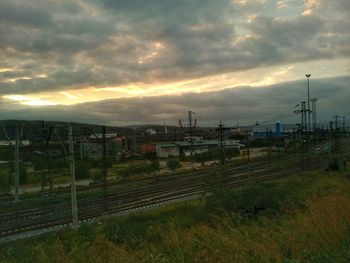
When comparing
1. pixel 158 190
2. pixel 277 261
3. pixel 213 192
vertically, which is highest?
pixel 277 261

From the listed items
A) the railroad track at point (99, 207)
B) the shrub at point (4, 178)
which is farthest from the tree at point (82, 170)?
the railroad track at point (99, 207)

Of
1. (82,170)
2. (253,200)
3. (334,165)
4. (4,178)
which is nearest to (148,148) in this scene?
(82,170)

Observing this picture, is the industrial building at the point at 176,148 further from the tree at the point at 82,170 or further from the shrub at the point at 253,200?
the shrub at the point at 253,200

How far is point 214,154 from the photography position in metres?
84.4

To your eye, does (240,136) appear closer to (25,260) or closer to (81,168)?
(81,168)

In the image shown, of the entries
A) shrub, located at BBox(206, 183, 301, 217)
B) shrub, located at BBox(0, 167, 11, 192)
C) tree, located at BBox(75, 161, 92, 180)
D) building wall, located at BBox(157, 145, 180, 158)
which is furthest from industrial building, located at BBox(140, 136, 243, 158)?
shrub, located at BBox(206, 183, 301, 217)

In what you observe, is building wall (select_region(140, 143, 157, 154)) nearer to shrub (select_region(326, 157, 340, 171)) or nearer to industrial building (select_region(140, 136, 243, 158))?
industrial building (select_region(140, 136, 243, 158))

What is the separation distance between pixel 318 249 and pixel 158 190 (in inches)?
1404

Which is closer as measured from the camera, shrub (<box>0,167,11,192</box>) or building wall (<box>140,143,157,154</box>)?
shrub (<box>0,167,11,192</box>)

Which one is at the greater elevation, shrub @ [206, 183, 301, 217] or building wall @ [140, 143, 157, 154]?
shrub @ [206, 183, 301, 217]

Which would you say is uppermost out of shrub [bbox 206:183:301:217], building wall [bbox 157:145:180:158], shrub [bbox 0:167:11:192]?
shrub [bbox 206:183:301:217]

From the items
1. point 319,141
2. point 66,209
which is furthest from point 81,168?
point 319,141

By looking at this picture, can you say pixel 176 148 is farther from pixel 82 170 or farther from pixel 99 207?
pixel 99 207

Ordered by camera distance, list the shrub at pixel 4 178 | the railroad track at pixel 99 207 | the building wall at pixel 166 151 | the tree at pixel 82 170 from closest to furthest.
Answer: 1. the railroad track at pixel 99 207
2. the shrub at pixel 4 178
3. the tree at pixel 82 170
4. the building wall at pixel 166 151
